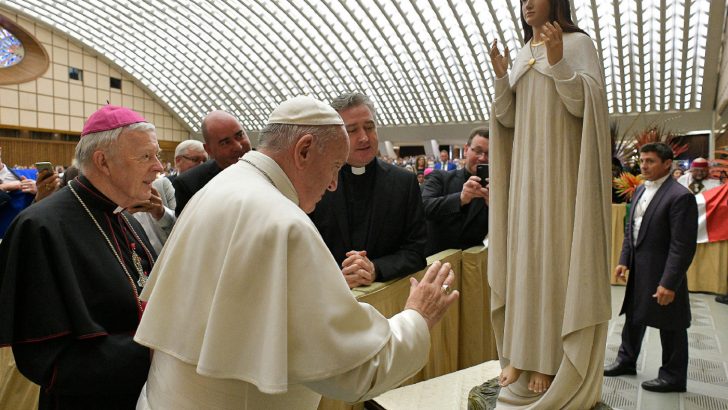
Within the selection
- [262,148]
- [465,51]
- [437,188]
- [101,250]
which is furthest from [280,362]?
[465,51]

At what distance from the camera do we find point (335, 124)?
62.8 inches

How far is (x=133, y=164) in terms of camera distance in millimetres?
1992

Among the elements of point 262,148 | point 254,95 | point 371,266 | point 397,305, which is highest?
point 254,95

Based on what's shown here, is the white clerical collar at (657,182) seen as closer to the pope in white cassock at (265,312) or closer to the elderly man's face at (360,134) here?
the elderly man's face at (360,134)

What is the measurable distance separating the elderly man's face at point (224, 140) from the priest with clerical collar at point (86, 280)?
1694mm

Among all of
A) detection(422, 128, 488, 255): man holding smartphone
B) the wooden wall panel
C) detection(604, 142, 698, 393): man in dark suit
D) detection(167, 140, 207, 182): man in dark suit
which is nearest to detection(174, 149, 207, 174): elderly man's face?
detection(167, 140, 207, 182): man in dark suit

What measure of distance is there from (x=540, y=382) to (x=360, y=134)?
1666mm

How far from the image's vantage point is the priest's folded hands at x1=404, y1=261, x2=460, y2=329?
1.56 meters

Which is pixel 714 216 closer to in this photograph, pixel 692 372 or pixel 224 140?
pixel 692 372

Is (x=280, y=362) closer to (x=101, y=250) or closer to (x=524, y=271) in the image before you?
(x=101, y=250)

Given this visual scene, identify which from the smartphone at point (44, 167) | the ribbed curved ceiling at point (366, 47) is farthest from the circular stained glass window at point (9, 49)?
the smartphone at point (44, 167)

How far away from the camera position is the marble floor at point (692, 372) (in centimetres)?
418

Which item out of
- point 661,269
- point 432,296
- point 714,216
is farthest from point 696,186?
point 432,296

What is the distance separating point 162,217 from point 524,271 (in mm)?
2446
